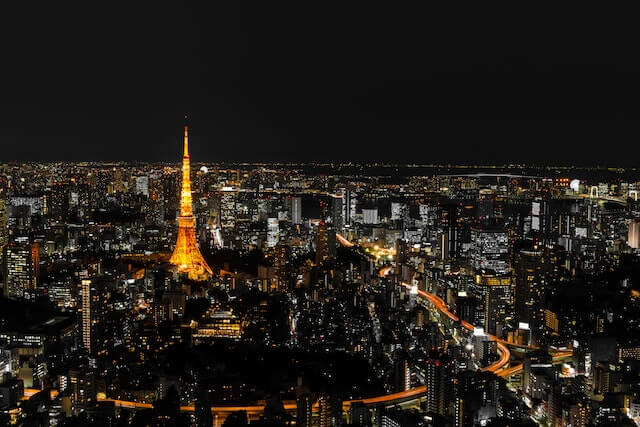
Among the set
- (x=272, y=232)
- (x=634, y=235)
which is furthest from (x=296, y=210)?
(x=634, y=235)

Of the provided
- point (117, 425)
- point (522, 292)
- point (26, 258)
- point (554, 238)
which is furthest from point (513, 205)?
point (117, 425)

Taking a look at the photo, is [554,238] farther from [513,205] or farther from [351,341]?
[351,341]

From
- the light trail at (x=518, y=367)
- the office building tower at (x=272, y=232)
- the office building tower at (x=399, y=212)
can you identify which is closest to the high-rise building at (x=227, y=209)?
the office building tower at (x=272, y=232)

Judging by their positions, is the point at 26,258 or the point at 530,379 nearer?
the point at 530,379

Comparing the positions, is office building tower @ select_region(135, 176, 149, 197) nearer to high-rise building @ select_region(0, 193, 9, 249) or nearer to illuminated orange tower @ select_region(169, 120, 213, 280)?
high-rise building @ select_region(0, 193, 9, 249)

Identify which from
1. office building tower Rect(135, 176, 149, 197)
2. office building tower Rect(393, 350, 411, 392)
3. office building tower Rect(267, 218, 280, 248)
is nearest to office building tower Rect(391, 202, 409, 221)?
office building tower Rect(267, 218, 280, 248)

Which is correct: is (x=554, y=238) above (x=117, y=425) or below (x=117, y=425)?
above
